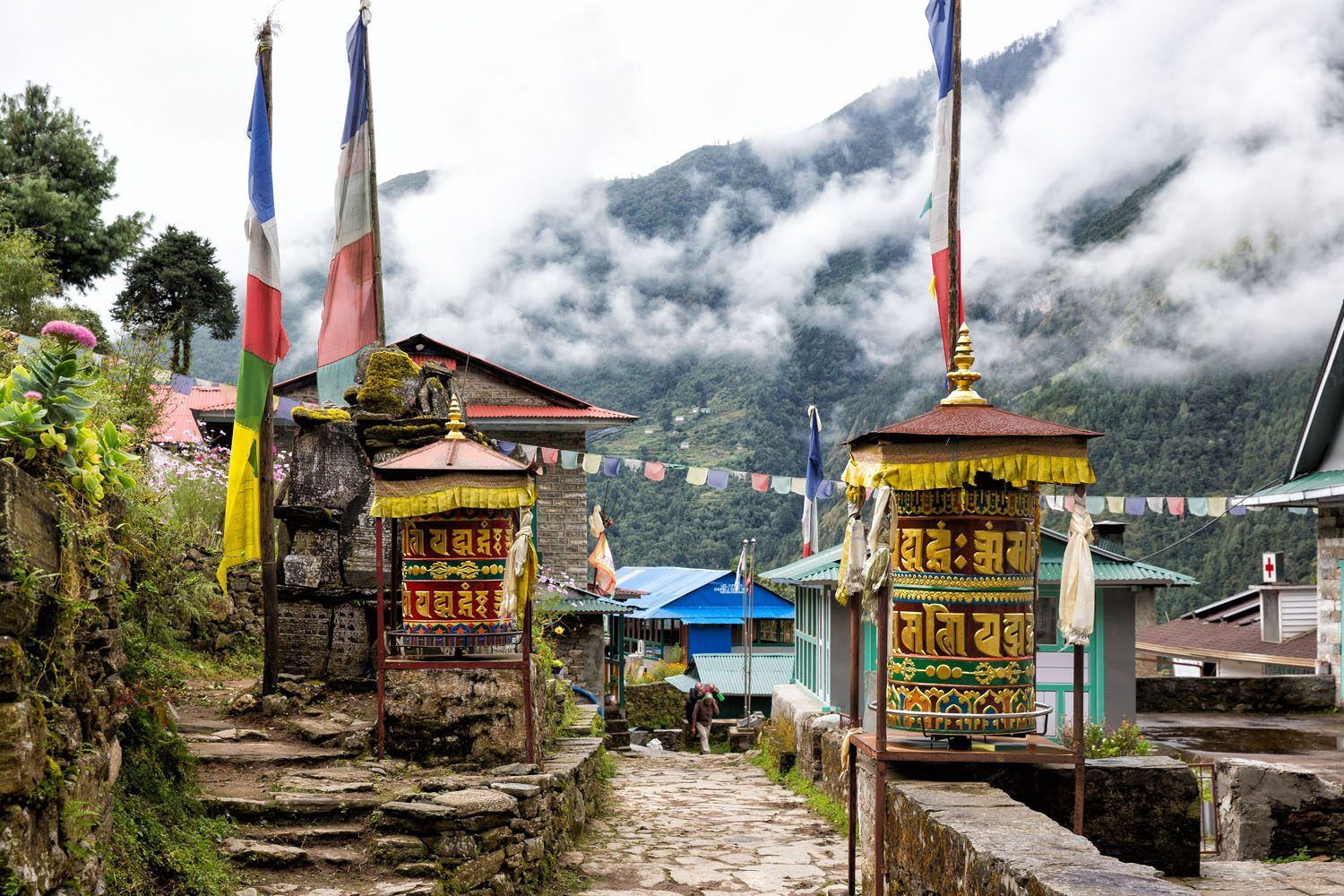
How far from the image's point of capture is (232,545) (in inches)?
399

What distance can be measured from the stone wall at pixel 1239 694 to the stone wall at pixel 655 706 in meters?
13.9

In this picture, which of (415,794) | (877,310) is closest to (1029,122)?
(877,310)

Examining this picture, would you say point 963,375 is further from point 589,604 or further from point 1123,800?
point 589,604

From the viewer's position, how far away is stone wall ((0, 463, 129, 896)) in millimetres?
4480

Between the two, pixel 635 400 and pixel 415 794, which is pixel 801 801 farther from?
pixel 635 400

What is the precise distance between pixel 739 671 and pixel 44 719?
31.7 meters

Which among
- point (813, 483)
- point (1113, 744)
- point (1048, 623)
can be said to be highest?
point (813, 483)

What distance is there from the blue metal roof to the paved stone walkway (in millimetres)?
24309

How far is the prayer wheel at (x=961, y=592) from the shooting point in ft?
23.7

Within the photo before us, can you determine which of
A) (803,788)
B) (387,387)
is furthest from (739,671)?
(387,387)

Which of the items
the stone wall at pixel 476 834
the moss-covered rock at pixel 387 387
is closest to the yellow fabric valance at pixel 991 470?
the stone wall at pixel 476 834

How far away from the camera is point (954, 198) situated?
11.1 m

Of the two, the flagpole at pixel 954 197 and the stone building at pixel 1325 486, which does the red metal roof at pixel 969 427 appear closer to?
the flagpole at pixel 954 197

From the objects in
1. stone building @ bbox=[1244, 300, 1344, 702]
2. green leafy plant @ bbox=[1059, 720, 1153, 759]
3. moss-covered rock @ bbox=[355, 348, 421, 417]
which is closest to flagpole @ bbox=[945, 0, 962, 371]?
green leafy plant @ bbox=[1059, 720, 1153, 759]
